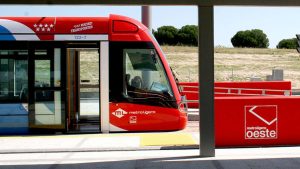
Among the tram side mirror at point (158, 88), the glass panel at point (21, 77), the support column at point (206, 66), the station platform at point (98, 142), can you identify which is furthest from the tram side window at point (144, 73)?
the support column at point (206, 66)

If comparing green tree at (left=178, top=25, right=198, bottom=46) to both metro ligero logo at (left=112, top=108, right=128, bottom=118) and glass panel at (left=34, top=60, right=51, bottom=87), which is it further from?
glass panel at (left=34, top=60, right=51, bottom=87)

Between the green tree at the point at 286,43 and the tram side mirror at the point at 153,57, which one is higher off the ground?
the green tree at the point at 286,43

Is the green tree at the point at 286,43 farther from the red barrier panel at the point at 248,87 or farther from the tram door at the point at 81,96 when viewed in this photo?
the tram door at the point at 81,96

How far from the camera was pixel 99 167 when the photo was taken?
318 inches

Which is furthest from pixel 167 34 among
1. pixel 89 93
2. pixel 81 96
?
pixel 81 96

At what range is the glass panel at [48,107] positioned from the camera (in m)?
12.1

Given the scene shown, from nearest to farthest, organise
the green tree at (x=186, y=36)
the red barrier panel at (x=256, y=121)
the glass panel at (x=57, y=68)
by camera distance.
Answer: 1. the red barrier panel at (x=256, y=121)
2. the glass panel at (x=57, y=68)
3. the green tree at (x=186, y=36)

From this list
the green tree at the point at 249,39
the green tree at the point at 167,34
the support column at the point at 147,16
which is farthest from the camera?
the green tree at the point at 249,39

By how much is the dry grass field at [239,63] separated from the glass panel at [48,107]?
93.3 ft

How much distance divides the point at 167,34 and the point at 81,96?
64.1 meters

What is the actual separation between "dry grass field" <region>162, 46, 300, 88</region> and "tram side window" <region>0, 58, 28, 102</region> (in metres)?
28.6

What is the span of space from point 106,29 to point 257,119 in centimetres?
445

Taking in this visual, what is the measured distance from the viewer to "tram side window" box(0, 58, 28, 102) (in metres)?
12.2

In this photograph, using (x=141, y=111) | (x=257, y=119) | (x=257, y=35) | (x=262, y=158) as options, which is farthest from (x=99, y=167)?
(x=257, y=35)
